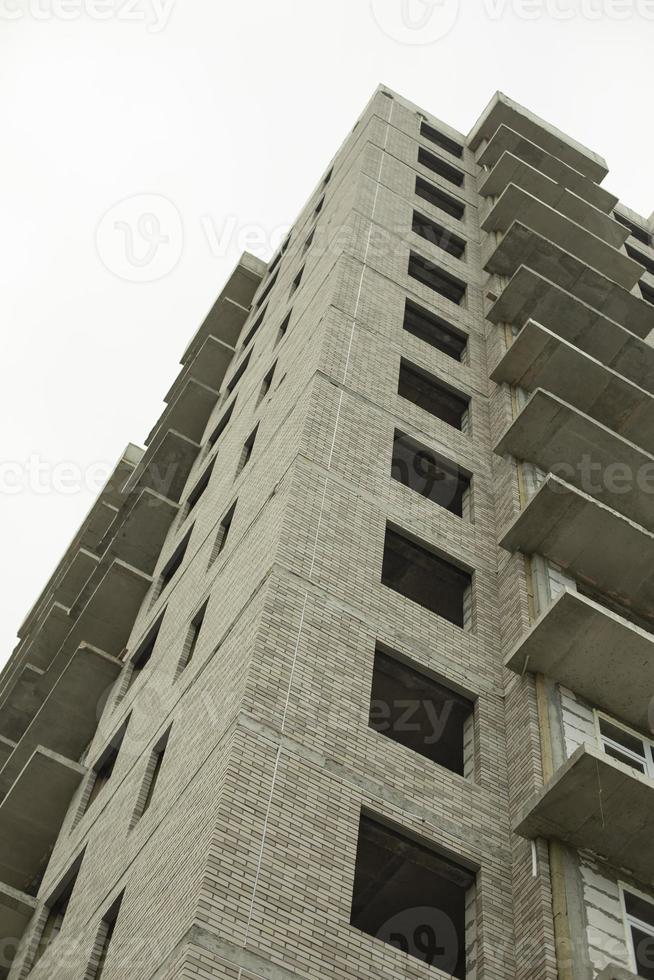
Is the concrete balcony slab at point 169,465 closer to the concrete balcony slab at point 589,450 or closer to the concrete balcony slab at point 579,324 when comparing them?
the concrete balcony slab at point 579,324

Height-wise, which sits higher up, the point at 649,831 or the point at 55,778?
the point at 649,831

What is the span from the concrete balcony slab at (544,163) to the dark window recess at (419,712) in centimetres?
1809

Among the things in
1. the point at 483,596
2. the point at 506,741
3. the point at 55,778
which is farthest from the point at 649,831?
the point at 55,778

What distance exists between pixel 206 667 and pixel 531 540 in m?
4.78

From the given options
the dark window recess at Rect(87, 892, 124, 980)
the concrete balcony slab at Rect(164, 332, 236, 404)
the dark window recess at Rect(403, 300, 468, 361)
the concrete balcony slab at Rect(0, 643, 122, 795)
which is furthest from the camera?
the concrete balcony slab at Rect(164, 332, 236, 404)

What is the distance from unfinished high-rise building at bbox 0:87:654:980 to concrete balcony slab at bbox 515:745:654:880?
31mm

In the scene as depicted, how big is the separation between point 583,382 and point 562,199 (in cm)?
952

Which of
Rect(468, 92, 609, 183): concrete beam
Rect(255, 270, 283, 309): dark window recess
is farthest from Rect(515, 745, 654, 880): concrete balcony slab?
Rect(468, 92, 609, 183): concrete beam

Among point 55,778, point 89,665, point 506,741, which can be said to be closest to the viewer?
point 506,741

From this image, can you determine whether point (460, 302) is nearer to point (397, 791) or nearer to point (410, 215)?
point (410, 215)

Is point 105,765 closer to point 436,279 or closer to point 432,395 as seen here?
point 432,395

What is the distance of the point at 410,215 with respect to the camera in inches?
976

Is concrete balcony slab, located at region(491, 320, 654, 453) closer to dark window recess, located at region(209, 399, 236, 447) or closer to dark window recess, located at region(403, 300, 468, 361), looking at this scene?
dark window recess, located at region(403, 300, 468, 361)

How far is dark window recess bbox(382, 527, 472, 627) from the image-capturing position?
14.9 meters
